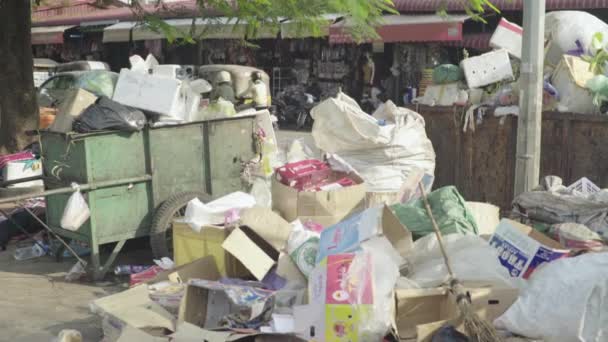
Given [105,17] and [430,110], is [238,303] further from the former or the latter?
[105,17]

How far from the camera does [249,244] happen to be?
459 centimetres

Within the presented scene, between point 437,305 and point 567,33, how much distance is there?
457cm

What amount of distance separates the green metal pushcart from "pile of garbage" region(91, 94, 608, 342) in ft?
1.28

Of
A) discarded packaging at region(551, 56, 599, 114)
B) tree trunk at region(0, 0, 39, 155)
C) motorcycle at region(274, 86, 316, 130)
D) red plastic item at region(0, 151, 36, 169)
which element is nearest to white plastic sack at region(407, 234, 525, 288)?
discarded packaging at region(551, 56, 599, 114)

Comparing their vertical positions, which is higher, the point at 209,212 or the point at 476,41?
the point at 476,41

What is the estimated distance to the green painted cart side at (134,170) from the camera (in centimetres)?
573

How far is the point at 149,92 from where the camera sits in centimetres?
Result: 603

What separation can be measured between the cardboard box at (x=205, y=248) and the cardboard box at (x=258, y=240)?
0.20 meters

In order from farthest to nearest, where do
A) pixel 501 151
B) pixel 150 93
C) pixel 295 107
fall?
pixel 295 107, pixel 501 151, pixel 150 93

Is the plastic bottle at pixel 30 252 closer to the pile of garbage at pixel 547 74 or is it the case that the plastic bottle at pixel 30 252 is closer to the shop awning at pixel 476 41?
the pile of garbage at pixel 547 74

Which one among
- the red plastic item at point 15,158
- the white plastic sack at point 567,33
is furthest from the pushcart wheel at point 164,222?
the white plastic sack at point 567,33

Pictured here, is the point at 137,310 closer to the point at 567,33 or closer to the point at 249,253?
the point at 249,253

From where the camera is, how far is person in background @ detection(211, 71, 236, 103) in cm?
1520

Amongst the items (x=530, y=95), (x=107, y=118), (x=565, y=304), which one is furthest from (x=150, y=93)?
(x=565, y=304)
